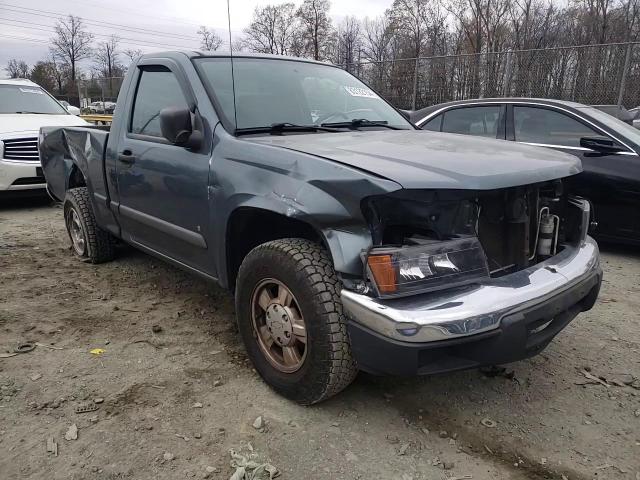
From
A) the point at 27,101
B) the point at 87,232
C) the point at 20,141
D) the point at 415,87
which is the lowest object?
the point at 87,232

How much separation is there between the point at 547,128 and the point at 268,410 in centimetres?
449

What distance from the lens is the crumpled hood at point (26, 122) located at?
23.8 ft

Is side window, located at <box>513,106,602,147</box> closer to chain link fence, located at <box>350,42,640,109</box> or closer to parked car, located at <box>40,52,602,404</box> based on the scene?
parked car, located at <box>40,52,602,404</box>

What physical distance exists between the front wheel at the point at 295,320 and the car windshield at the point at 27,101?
7.48 meters

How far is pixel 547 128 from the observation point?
556 centimetres

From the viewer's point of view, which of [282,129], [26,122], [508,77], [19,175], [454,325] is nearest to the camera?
[454,325]

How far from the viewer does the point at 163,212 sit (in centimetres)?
343

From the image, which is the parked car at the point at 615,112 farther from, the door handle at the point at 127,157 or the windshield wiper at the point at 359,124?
the door handle at the point at 127,157

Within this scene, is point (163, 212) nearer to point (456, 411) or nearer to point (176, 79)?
point (176, 79)

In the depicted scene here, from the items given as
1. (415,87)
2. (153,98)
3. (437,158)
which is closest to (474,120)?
(153,98)

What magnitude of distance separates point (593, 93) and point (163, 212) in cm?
1093

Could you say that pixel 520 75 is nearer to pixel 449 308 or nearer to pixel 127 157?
pixel 127 157

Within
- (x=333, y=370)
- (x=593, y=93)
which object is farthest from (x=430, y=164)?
(x=593, y=93)

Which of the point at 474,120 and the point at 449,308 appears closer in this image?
the point at 449,308
